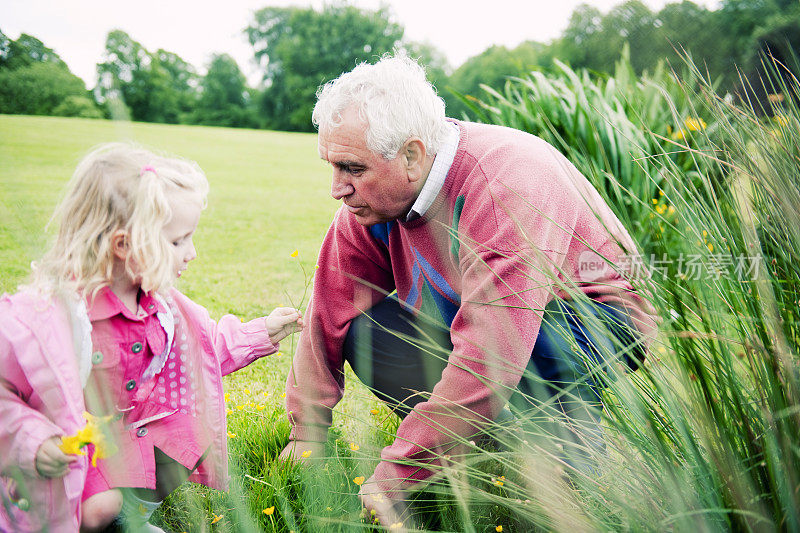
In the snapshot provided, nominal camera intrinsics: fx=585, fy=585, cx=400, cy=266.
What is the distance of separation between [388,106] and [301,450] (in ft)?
3.95

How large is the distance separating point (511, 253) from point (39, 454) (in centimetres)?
127

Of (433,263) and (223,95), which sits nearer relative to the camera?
(433,263)

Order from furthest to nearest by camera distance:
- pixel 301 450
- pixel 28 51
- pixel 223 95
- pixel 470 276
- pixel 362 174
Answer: pixel 223 95 < pixel 28 51 < pixel 301 450 < pixel 362 174 < pixel 470 276

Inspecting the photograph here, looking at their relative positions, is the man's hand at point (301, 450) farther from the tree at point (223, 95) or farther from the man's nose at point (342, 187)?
the tree at point (223, 95)

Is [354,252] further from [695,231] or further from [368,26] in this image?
[368,26]

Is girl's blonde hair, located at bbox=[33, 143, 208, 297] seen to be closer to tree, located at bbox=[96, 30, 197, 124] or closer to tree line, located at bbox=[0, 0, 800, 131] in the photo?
tree, located at bbox=[96, 30, 197, 124]

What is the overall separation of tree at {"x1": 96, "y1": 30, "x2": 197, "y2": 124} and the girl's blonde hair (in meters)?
12.3

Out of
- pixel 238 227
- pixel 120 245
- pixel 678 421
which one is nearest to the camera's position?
pixel 678 421

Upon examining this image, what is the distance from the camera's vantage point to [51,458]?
134cm

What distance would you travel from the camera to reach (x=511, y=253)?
1.66 meters

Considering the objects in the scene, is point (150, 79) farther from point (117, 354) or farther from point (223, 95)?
point (117, 354)

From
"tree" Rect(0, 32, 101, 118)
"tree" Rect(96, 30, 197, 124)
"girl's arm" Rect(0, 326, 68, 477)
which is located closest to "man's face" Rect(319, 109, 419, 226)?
"girl's arm" Rect(0, 326, 68, 477)

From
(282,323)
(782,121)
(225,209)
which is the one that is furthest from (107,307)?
(225,209)

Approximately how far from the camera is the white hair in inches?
71.4
